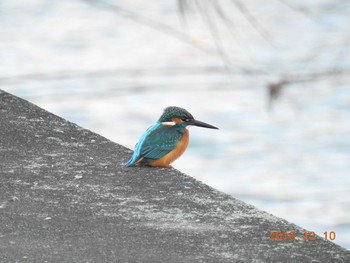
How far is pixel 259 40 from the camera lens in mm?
11625

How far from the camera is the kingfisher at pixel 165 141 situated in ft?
13.6

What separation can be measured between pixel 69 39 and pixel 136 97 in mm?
1867

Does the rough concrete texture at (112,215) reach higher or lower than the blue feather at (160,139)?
lower

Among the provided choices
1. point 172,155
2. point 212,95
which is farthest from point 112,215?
point 212,95

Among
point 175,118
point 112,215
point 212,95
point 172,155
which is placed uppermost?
point 212,95

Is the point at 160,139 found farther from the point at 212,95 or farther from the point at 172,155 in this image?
the point at 212,95

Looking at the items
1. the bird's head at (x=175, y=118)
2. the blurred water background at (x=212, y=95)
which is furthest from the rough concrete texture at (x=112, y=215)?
the blurred water background at (x=212, y=95)

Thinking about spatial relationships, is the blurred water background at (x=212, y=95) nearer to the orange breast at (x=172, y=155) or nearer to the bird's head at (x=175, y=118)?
the bird's head at (x=175, y=118)

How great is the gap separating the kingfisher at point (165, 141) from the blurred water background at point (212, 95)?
3282 mm

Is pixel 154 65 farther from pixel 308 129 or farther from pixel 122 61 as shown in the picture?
pixel 308 129

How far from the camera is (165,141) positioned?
14.6ft

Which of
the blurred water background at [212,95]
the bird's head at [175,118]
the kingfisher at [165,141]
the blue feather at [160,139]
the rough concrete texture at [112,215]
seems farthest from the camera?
the blurred water background at [212,95]

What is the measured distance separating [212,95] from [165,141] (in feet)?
21.6

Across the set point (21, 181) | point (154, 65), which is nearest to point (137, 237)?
point (21, 181)
